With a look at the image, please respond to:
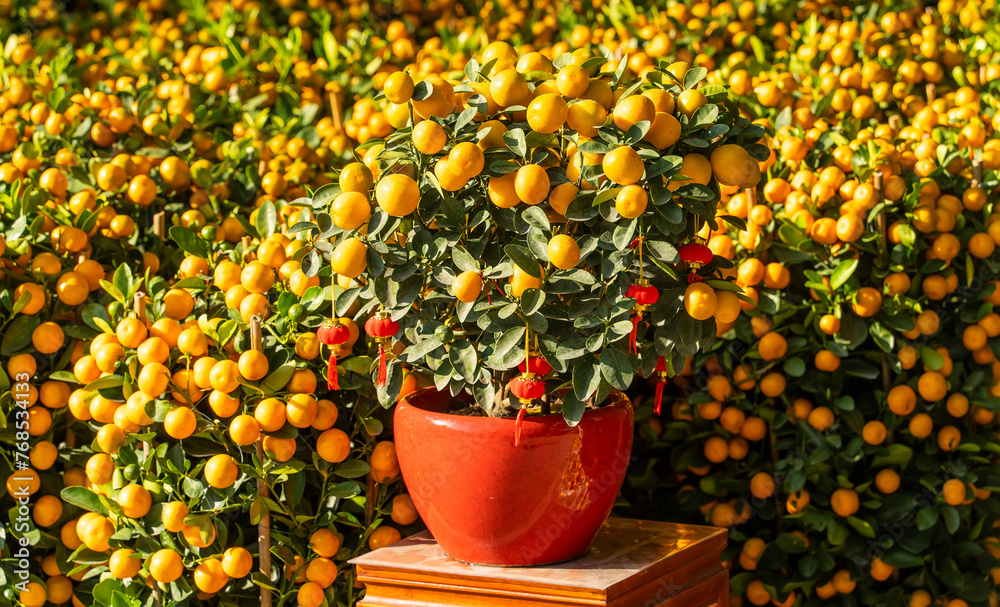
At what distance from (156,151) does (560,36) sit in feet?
3.87

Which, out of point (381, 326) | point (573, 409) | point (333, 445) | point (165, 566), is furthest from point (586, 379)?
point (165, 566)

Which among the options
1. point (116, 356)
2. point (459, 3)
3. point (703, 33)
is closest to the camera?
point (116, 356)

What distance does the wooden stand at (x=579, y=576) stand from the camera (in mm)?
1135

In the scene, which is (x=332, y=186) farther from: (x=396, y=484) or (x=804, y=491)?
(x=804, y=491)

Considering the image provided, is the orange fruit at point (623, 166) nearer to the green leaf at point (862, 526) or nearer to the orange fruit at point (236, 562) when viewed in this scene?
the orange fruit at point (236, 562)

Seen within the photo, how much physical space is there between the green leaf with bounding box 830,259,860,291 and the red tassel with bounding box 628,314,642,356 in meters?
0.55

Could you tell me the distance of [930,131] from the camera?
6.13 feet

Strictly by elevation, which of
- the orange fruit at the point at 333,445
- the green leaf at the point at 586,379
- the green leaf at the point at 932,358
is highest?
the green leaf at the point at 586,379

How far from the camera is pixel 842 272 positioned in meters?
1.56

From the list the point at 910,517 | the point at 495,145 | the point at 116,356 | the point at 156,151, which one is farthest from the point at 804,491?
the point at 156,151

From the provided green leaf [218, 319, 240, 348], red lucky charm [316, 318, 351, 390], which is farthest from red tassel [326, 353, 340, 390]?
green leaf [218, 319, 240, 348]

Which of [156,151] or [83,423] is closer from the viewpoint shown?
[83,423]

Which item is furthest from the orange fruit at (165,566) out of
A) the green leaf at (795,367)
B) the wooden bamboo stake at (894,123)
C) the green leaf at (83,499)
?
the wooden bamboo stake at (894,123)

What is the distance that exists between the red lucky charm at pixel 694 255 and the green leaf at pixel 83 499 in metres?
0.89
